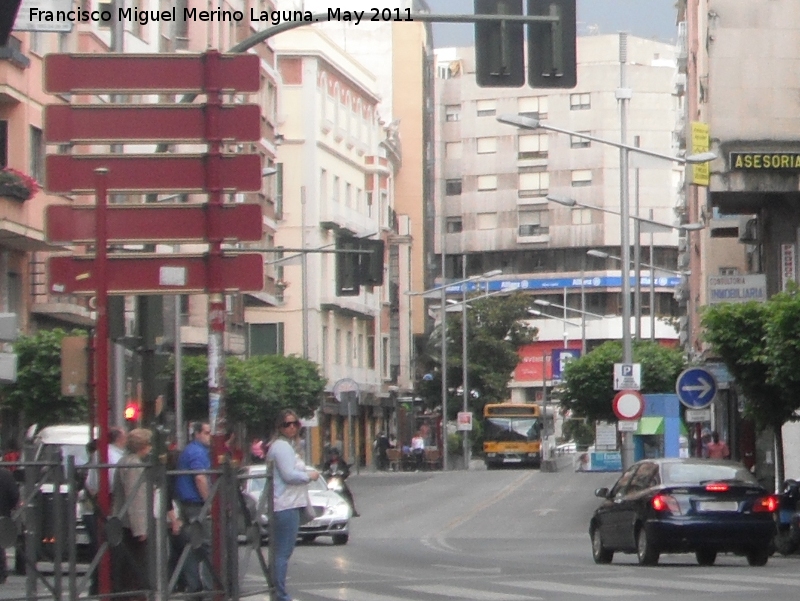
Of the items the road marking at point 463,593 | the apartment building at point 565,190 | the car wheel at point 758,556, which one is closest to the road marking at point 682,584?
the road marking at point 463,593

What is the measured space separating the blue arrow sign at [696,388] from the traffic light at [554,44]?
18266 millimetres

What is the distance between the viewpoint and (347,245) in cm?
3544

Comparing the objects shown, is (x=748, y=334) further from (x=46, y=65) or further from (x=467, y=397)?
(x=467, y=397)

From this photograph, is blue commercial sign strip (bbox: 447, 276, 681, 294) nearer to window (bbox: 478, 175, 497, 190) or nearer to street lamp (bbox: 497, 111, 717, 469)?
window (bbox: 478, 175, 497, 190)

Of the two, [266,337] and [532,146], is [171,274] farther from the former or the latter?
[532,146]

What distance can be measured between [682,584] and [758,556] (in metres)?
5.04

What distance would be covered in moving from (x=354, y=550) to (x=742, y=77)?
50.8 ft

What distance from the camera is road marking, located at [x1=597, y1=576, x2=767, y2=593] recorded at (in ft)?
61.0

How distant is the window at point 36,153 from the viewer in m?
40.9

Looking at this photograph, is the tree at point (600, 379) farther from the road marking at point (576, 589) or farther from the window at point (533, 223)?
the window at point (533, 223)

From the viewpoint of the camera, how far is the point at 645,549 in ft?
78.2

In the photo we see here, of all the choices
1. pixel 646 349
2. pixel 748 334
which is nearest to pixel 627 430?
pixel 748 334

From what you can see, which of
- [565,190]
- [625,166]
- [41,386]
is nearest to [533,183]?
[565,190]

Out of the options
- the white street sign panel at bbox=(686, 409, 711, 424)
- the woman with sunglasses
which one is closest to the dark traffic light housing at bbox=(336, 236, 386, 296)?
the white street sign panel at bbox=(686, 409, 711, 424)
